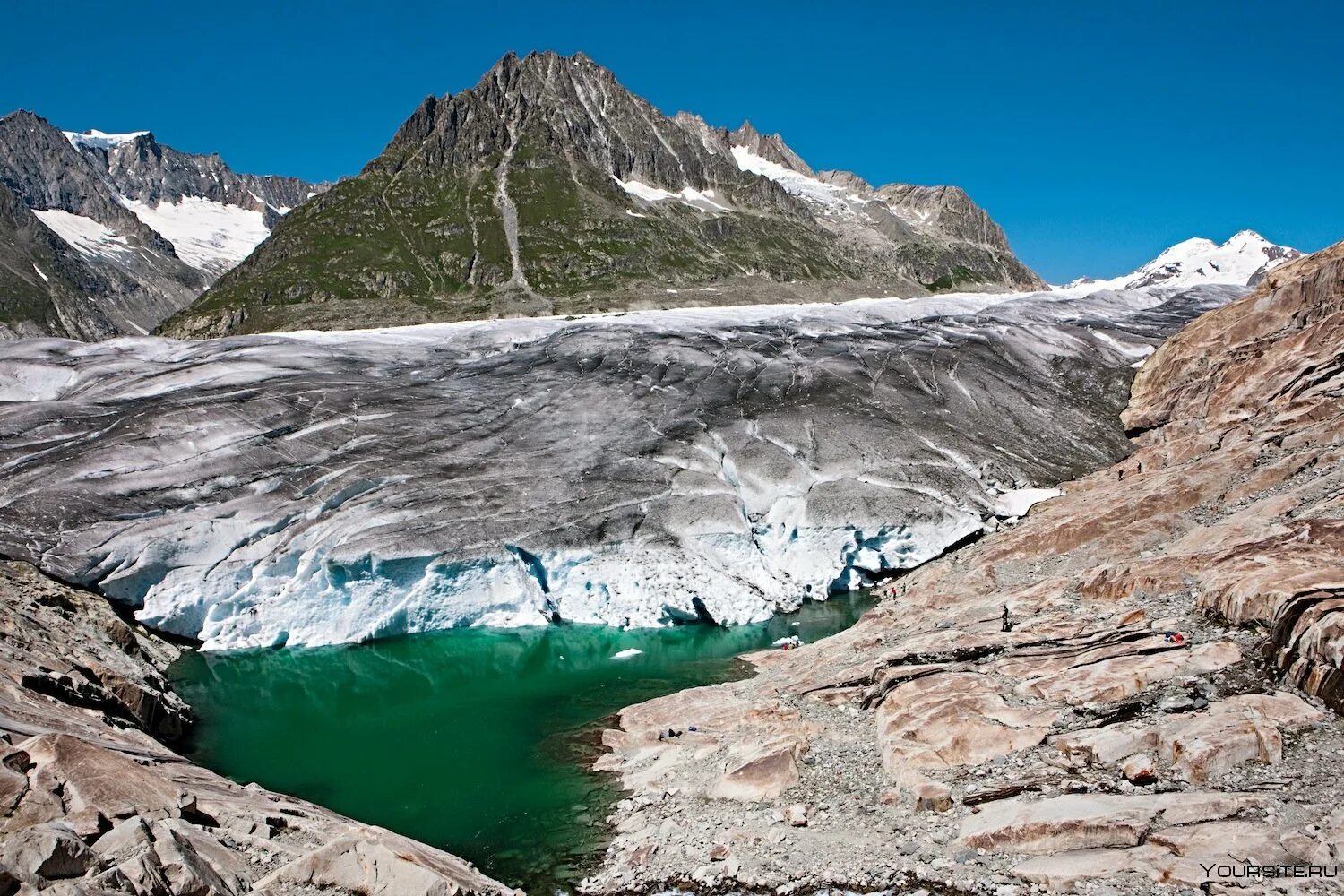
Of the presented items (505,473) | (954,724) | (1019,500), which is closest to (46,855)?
(954,724)

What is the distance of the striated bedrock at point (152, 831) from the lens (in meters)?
16.4

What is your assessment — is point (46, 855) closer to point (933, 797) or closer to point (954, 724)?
point (933, 797)

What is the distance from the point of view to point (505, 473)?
56344 mm

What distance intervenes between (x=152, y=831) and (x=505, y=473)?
38.7 meters

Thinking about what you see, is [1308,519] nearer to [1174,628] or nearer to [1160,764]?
[1174,628]

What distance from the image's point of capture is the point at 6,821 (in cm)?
1756

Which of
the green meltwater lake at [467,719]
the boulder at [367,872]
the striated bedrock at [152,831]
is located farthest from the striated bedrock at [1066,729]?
the striated bedrock at [152,831]

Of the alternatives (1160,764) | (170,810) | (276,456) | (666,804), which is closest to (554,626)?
(276,456)

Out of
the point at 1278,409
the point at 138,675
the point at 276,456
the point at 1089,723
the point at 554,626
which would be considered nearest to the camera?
the point at 1089,723

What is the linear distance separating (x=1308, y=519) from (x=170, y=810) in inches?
1309

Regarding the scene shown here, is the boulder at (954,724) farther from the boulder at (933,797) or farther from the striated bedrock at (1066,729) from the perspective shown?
the boulder at (933,797)

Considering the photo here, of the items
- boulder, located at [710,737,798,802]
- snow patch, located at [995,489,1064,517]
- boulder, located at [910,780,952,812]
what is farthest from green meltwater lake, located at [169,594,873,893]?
snow patch, located at [995,489,1064,517]

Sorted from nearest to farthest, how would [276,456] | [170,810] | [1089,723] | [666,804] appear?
[170,810]
[1089,723]
[666,804]
[276,456]

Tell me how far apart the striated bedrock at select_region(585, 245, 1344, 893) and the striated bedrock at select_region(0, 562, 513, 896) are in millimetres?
6001
